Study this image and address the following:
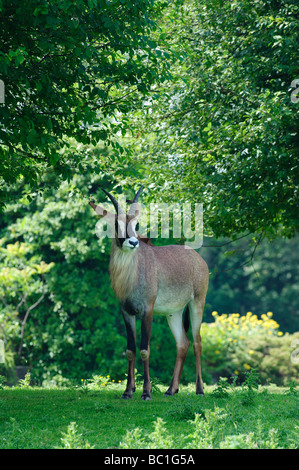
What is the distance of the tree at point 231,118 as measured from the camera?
1066cm

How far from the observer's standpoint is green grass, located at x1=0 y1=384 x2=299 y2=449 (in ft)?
20.3

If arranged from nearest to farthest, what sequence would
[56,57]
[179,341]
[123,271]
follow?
[56,57]
[123,271]
[179,341]

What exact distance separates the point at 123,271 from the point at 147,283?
1.59ft

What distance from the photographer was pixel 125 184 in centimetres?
1289

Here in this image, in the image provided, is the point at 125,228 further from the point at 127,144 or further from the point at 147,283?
the point at 127,144

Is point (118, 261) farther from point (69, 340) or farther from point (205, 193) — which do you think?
point (69, 340)

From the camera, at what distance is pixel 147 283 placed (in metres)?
9.92

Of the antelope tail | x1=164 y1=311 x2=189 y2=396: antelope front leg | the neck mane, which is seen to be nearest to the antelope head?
the neck mane

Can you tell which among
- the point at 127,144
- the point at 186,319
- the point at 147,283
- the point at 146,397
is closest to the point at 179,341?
the point at 186,319

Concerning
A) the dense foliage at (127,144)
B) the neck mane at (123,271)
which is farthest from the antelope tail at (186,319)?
the neck mane at (123,271)

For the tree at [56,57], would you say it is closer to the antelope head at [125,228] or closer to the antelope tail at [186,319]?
the antelope head at [125,228]

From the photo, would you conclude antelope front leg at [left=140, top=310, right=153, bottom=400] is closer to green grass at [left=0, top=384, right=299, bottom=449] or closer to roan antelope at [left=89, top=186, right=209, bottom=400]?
roan antelope at [left=89, top=186, right=209, bottom=400]

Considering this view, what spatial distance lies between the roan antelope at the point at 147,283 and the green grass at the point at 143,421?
0.96 m

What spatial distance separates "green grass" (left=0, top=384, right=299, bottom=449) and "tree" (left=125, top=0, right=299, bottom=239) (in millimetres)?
3616
